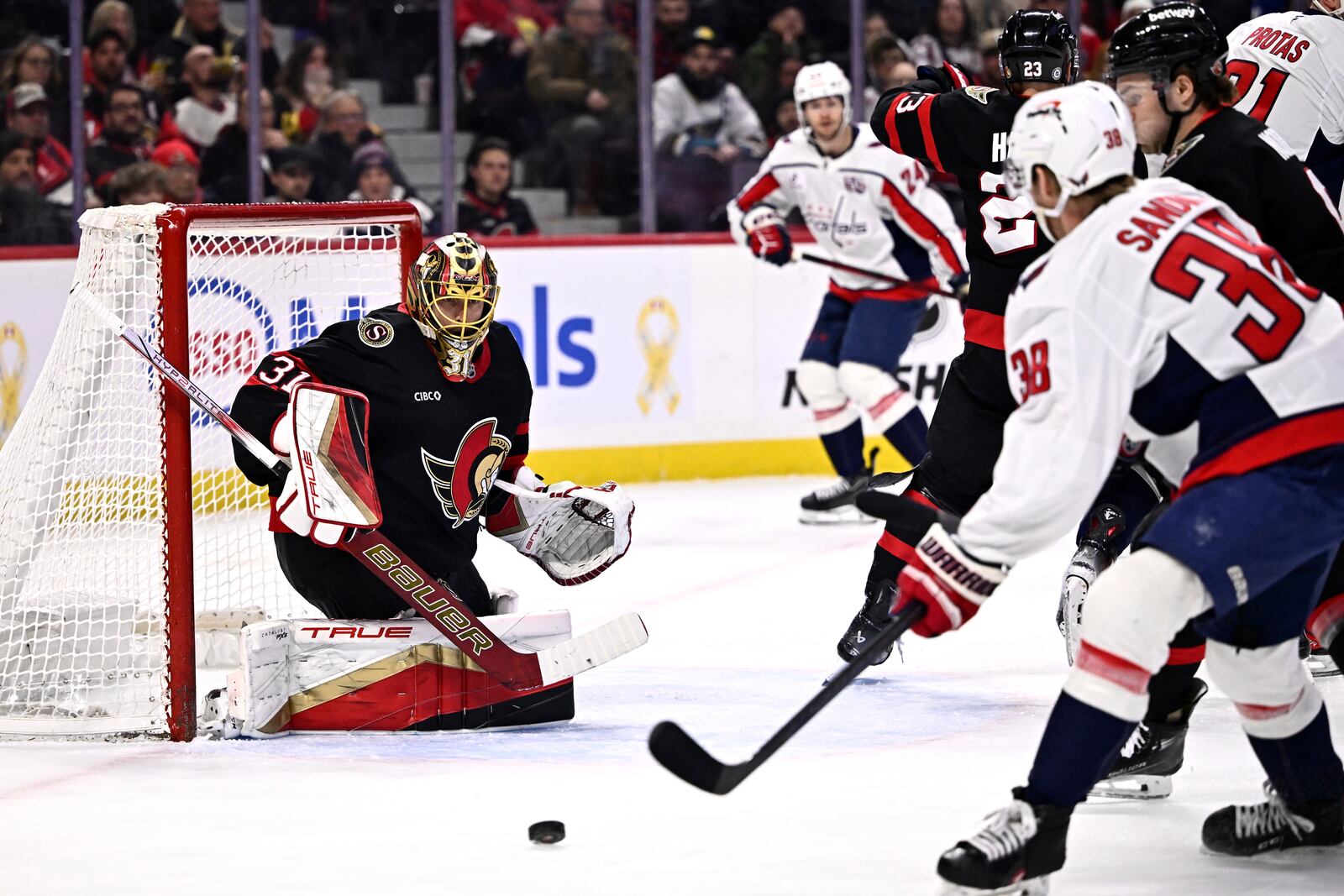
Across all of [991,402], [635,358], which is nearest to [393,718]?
[991,402]

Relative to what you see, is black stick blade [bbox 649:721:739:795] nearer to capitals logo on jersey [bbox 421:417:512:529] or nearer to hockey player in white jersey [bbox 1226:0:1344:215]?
capitals logo on jersey [bbox 421:417:512:529]

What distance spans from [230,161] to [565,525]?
3263 mm

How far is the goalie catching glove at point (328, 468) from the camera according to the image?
314cm

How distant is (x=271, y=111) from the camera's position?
652 cm

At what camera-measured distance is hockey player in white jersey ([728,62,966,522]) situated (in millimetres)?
5934

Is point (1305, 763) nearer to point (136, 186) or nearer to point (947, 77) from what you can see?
point (947, 77)

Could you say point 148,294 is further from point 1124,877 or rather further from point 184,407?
point 1124,877

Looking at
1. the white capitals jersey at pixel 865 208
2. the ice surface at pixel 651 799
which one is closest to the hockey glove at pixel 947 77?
the ice surface at pixel 651 799

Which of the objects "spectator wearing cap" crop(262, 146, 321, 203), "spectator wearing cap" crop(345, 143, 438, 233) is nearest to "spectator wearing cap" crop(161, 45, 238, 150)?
"spectator wearing cap" crop(262, 146, 321, 203)

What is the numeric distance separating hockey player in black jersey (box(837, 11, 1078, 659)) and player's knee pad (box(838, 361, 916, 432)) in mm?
2230

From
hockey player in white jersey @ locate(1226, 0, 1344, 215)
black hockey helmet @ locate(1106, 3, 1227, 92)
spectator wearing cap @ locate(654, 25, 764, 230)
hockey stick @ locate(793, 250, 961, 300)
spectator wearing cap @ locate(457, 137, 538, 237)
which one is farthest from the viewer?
spectator wearing cap @ locate(654, 25, 764, 230)

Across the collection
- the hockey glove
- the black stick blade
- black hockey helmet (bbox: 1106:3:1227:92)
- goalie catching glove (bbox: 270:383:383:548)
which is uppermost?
black hockey helmet (bbox: 1106:3:1227:92)

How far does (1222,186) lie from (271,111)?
434 cm

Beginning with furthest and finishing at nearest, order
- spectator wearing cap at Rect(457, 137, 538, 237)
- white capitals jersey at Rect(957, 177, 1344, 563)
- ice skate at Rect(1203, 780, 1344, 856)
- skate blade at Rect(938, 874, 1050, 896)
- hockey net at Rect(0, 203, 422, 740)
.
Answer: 1. spectator wearing cap at Rect(457, 137, 538, 237)
2. hockey net at Rect(0, 203, 422, 740)
3. ice skate at Rect(1203, 780, 1344, 856)
4. skate blade at Rect(938, 874, 1050, 896)
5. white capitals jersey at Rect(957, 177, 1344, 563)
